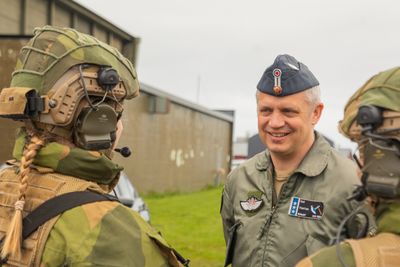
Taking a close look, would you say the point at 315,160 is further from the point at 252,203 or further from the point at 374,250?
the point at 374,250

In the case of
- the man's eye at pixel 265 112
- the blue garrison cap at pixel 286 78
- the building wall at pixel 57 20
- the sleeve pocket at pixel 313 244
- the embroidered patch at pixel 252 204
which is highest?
the building wall at pixel 57 20

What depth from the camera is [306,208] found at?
293 cm

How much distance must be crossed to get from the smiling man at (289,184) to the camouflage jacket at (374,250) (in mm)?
1037

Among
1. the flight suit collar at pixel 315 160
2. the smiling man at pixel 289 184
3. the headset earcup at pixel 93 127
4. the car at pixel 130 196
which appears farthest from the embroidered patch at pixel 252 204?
the car at pixel 130 196

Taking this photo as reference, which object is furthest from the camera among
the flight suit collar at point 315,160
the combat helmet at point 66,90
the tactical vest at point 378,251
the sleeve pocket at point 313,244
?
the flight suit collar at point 315,160

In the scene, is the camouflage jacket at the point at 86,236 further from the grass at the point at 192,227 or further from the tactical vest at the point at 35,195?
the grass at the point at 192,227

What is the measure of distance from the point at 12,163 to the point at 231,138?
1039 inches

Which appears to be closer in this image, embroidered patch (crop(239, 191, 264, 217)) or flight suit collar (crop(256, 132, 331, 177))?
flight suit collar (crop(256, 132, 331, 177))

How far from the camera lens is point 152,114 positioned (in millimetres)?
16062

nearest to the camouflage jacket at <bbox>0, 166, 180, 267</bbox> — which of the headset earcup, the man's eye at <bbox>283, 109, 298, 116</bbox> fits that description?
the headset earcup

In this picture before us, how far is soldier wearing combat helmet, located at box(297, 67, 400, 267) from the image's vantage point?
173 cm

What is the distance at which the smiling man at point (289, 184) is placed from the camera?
9.50 feet

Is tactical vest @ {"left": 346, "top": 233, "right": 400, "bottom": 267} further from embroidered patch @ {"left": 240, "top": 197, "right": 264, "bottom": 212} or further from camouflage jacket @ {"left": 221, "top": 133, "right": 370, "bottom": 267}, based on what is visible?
embroidered patch @ {"left": 240, "top": 197, "right": 264, "bottom": 212}

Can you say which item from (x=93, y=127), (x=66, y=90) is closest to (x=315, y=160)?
(x=93, y=127)
